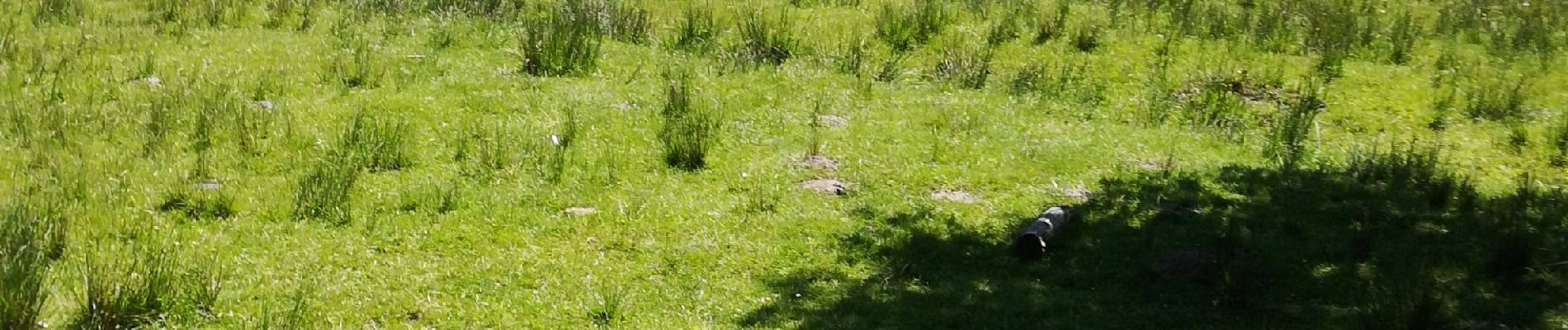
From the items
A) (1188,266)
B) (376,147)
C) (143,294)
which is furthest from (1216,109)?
(143,294)

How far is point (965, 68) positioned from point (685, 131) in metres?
3.24

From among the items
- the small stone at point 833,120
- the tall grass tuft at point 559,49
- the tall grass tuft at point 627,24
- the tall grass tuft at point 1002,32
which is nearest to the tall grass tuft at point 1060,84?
the tall grass tuft at point 1002,32

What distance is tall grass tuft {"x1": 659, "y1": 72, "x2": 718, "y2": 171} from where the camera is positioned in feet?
26.2

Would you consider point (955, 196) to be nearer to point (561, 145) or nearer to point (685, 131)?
point (685, 131)

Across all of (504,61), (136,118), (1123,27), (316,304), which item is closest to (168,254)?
(316,304)

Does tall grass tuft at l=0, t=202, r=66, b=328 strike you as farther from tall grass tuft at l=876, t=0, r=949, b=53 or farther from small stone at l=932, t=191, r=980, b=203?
tall grass tuft at l=876, t=0, r=949, b=53

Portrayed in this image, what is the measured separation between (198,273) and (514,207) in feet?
5.83

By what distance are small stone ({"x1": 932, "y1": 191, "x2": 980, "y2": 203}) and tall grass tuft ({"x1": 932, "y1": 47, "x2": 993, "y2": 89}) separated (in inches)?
103

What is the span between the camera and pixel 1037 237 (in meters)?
6.64

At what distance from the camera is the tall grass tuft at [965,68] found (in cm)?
1033

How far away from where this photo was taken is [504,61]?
33.6ft

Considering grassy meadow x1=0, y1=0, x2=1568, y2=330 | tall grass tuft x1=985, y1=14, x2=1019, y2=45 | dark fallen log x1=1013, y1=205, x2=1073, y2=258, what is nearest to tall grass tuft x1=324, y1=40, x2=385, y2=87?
grassy meadow x1=0, y1=0, x2=1568, y2=330

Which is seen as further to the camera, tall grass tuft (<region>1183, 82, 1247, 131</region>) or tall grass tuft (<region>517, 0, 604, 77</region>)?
tall grass tuft (<region>517, 0, 604, 77</region>)

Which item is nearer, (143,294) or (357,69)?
(143,294)
